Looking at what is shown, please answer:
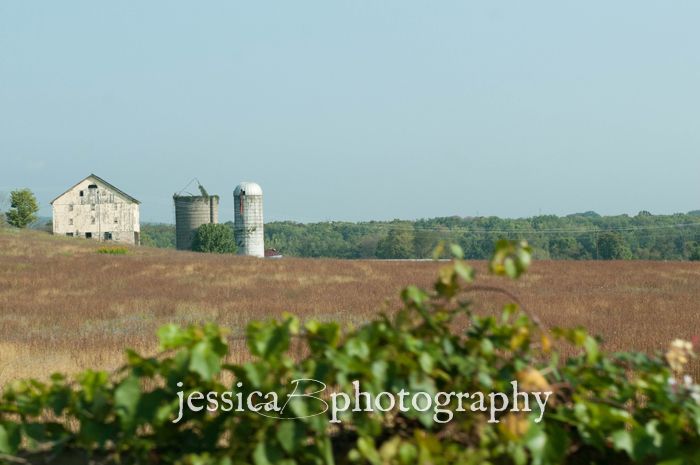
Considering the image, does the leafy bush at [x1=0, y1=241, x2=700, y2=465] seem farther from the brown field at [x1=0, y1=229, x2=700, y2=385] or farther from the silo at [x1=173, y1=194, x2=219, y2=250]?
the silo at [x1=173, y1=194, x2=219, y2=250]

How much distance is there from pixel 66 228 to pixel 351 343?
88285 millimetres

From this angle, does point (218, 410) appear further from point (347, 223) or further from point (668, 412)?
point (347, 223)

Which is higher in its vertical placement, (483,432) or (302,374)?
(302,374)

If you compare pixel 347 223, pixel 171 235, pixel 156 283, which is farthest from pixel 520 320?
pixel 171 235

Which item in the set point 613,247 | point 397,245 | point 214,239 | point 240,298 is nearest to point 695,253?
point 613,247

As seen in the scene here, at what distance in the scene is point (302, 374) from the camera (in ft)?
7.61

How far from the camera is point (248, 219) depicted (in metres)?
77.6

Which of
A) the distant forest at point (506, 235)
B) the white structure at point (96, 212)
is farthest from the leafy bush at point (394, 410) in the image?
the white structure at point (96, 212)

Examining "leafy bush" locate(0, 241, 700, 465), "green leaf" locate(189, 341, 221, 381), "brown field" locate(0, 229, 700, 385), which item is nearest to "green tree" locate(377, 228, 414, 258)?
"brown field" locate(0, 229, 700, 385)

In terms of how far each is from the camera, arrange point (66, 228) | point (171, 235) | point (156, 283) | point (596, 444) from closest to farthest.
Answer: point (596, 444) → point (156, 283) → point (66, 228) → point (171, 235)

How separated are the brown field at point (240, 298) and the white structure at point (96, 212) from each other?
51.5 metres

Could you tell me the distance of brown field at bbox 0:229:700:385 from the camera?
1219 cm

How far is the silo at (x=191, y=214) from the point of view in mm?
89000

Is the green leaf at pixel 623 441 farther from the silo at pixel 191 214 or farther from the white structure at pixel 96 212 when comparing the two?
the silo at pixel 191 214
